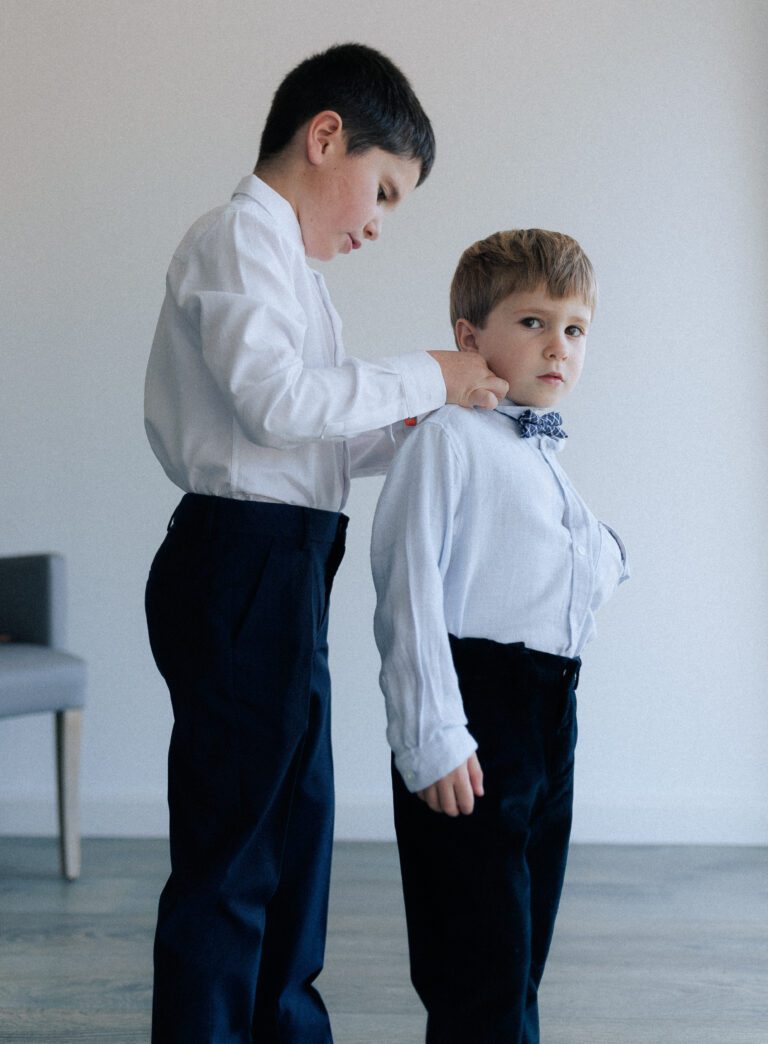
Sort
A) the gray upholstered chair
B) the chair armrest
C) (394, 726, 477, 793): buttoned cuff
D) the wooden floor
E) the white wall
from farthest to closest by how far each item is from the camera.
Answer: the white wall
the chair armrest
the gray upholstered chair
the wooden floor
(394, 726, 477, 793): buttoned cuff

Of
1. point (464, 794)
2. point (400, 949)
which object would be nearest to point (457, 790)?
point (464, 794)

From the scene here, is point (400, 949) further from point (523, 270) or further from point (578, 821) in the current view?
point (523, 270)

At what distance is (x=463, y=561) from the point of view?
3.42 ft

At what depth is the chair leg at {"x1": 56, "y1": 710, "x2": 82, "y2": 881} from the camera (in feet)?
6.87

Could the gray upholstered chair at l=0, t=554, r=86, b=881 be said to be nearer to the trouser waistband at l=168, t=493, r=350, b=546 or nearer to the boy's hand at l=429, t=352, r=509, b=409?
the trouser waistband at l=168, t=493, r=350, b=546

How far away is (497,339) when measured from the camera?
43.1 inches

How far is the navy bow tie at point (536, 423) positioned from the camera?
1.09 metres

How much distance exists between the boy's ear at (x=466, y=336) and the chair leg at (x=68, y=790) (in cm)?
132

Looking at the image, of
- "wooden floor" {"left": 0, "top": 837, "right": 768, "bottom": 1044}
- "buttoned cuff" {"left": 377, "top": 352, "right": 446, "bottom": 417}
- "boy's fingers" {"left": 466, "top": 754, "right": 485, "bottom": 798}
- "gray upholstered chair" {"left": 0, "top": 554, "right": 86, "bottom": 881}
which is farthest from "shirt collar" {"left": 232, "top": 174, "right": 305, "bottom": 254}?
"gray upholstered chair" {"left": 0, "top": 554, "right": 86, "bottom": 881}

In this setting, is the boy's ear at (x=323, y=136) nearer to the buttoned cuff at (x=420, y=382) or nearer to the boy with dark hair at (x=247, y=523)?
the boy with dark hair at (x=247, y=523)

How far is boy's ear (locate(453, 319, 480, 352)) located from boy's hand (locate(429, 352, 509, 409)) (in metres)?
0.06

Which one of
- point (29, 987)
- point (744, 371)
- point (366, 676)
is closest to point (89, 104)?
point (366, 676)

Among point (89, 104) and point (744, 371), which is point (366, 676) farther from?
point (89, 104)

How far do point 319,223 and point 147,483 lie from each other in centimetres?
141
